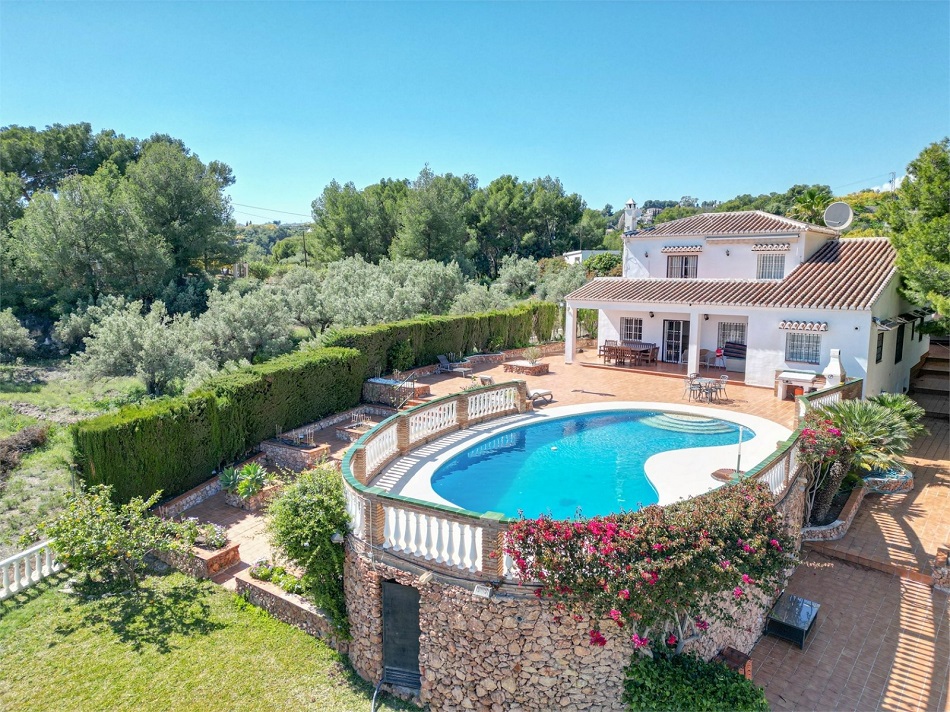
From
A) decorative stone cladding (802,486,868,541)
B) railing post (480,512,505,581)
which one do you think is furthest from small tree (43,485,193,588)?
decorative stone cladding (802,486,868,541)

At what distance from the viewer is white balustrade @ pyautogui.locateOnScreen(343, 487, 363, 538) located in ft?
31.9

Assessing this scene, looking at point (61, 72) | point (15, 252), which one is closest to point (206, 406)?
point (61, 72)

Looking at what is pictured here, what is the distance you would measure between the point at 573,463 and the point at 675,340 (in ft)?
51.6

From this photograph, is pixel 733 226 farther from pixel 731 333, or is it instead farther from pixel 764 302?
pixel 764 302

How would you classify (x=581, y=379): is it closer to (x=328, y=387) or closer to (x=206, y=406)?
(x=328, y=387)

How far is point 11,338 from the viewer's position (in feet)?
106

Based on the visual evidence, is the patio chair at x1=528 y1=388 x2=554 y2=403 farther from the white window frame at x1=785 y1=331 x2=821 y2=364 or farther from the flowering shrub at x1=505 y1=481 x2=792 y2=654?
the flowering shrub at x1=505 y1=481 x2=792 y2=654

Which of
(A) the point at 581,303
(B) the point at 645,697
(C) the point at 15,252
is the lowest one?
(B) the point at 645,697

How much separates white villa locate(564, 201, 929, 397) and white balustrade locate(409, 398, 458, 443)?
42.8ft

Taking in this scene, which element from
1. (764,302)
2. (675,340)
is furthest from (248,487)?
(675,340)

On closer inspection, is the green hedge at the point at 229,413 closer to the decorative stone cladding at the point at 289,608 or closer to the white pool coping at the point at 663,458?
the decorative stone cladding at the point at 289,608

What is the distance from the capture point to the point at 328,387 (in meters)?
21.1

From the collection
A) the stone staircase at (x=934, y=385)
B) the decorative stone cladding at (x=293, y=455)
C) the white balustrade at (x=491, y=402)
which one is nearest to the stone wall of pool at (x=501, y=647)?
the decorative stone cladding at (x=293, y=455)

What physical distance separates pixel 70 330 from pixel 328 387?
790 inches
